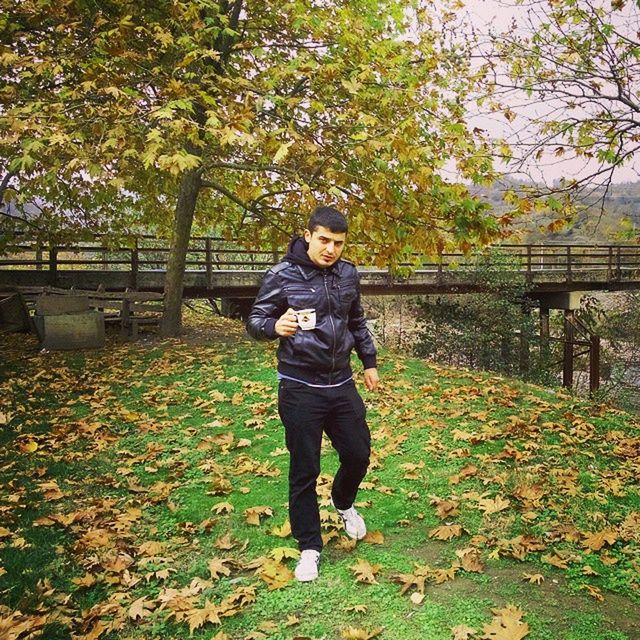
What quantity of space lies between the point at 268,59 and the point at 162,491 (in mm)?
9267

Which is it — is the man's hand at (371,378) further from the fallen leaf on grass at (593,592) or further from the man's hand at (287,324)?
the fallen leaf on grass at (593,592)

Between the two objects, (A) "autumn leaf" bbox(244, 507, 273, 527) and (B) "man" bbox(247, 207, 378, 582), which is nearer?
(B) "man" bbox(247, 207, 378, 582)

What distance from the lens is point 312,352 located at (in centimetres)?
319

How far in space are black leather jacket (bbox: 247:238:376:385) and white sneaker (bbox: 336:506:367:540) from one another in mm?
1119

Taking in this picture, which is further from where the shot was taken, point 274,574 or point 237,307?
point 237,307

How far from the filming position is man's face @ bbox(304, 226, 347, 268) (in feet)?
10.5

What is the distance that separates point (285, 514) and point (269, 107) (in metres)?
7.06

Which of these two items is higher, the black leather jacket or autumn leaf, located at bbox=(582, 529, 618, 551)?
the black leather jacket

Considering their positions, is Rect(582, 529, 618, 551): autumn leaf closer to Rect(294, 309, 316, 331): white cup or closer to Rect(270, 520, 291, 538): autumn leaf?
Rect(270, 520, 291, 538): autumn leaf

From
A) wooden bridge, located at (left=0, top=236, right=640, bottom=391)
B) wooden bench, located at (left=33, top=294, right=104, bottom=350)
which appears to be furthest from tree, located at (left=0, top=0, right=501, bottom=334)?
wooden bridge, located at (left=0, top=236, right=640, bottom=391)

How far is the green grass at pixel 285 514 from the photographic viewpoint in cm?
312

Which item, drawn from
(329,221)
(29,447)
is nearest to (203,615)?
(329,221)

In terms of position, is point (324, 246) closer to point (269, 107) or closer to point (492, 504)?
point (492, 504)

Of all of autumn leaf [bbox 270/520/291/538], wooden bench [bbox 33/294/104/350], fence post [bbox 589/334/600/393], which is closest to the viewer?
autumn leaf [bbox 270/520/291/538]
